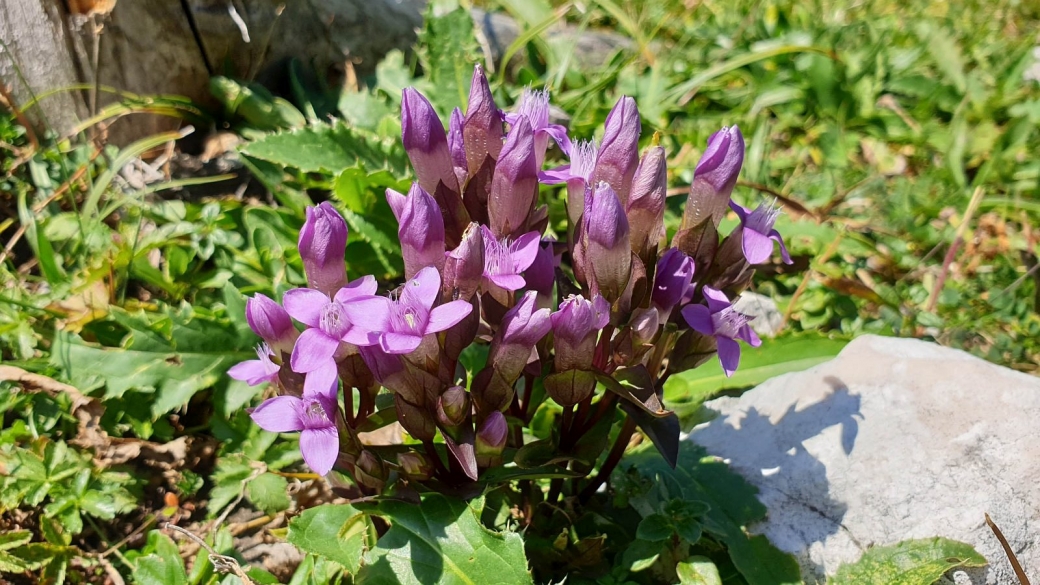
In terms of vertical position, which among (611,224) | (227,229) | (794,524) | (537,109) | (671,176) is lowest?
(794,524)

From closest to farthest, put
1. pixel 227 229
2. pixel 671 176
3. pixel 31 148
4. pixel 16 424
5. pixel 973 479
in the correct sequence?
pixel 973 479, pixel 16 424, pixel 227 229, pixel 31 148, pixel 671 176

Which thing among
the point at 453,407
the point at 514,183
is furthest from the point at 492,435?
the point at 514,183

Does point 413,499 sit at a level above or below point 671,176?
above

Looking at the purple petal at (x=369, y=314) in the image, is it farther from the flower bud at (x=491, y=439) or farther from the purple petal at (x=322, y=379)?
the flower bud at (x=491, y=439)

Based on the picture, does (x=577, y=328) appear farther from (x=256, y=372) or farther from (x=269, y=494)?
(x=269, y=494)

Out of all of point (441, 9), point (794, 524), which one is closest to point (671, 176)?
point (441, 9)

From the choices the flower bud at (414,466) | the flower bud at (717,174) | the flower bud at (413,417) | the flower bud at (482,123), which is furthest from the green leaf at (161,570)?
the flower bud at (717,174)

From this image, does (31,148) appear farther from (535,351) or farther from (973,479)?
(973,479)
